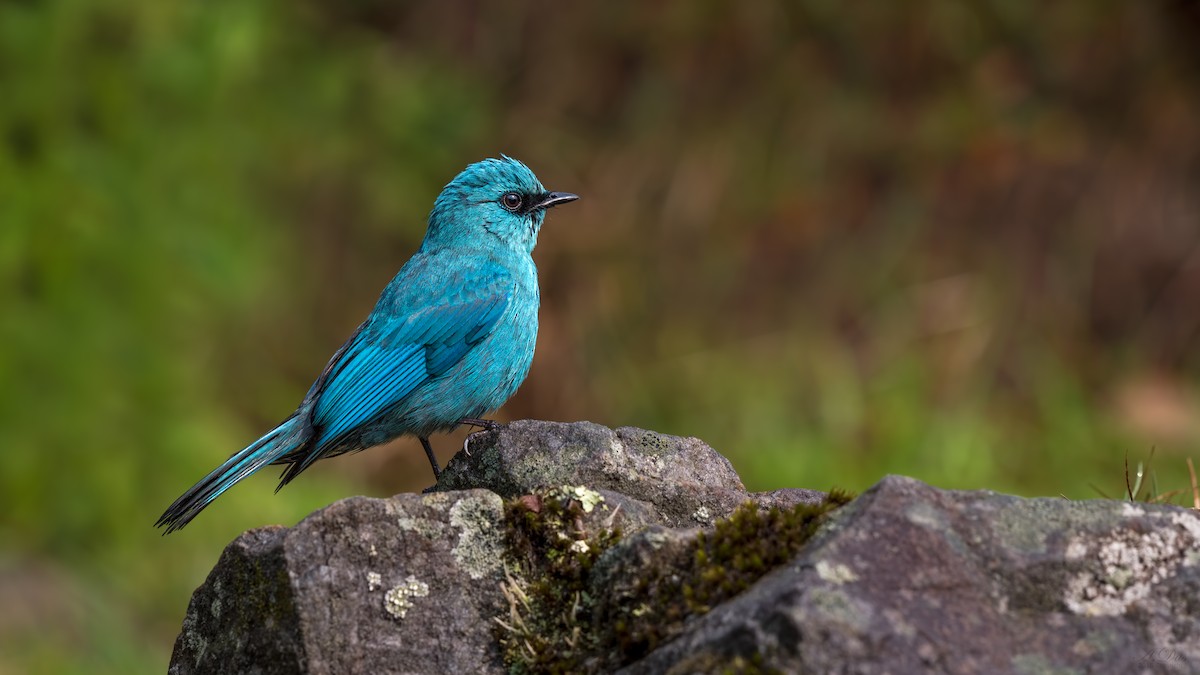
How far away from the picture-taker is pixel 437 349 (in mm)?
4922

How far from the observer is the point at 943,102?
30.9 ft

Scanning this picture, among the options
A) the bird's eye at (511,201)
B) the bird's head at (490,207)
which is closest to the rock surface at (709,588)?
the bird's head at (490,207)

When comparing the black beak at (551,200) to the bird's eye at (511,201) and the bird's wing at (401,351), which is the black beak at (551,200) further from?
the bird's wing at (401,351)

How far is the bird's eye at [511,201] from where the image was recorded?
5.54m

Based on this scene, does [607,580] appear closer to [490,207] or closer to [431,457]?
[431,457]

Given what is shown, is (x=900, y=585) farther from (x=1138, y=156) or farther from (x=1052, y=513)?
(x=1138, y=156)

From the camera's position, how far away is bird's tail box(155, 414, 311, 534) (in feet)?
13.5

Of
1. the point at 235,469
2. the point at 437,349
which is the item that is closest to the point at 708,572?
the point at 235,469

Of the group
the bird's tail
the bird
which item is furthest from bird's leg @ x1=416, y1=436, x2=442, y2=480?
the bird's tail

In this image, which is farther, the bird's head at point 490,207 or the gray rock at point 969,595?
the bird's head at point 490,207

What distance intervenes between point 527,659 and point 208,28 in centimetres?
593

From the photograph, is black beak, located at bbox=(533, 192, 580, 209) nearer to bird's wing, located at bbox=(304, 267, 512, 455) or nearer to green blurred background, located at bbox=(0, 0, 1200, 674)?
bird's wing, located at bbox=(304, 267, 512, 455)

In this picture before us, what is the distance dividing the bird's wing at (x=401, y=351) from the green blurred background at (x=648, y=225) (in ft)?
9.73

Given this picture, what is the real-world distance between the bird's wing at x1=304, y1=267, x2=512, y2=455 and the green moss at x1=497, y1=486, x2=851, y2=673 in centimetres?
152
